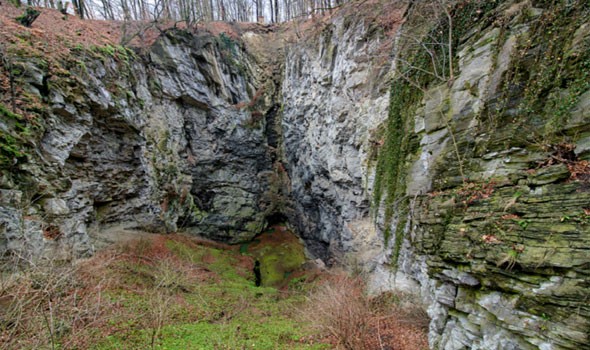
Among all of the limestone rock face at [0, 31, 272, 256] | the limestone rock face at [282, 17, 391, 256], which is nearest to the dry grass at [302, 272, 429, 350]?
the limestone rock face at [282, 17, 391, 256]

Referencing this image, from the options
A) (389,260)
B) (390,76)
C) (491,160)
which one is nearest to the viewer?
(491,160)

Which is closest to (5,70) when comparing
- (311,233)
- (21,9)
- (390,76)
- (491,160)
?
(21,9)

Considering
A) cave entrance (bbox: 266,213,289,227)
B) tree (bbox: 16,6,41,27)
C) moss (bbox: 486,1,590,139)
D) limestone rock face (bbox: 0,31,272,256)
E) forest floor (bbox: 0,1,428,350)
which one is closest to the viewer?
moss (bbox: 486,1,590,139)

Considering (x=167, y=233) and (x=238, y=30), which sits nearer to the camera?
(x=167, y=233)

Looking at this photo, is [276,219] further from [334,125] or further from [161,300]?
[161,300]

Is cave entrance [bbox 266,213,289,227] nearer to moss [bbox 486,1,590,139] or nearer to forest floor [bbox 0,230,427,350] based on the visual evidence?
forest floor [bbox 0,230,427,350]

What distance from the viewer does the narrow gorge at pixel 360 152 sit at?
3322 millimetres

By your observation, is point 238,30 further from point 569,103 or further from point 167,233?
point 569,103

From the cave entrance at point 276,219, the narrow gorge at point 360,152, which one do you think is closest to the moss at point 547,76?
the narrow gorge at point 360,152

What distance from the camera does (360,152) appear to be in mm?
10281

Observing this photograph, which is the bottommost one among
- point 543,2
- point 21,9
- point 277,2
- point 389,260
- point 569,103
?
point 389,260

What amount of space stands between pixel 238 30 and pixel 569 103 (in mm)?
23103

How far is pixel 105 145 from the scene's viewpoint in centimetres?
1152

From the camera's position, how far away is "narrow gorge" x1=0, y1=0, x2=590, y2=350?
10.9 feet
